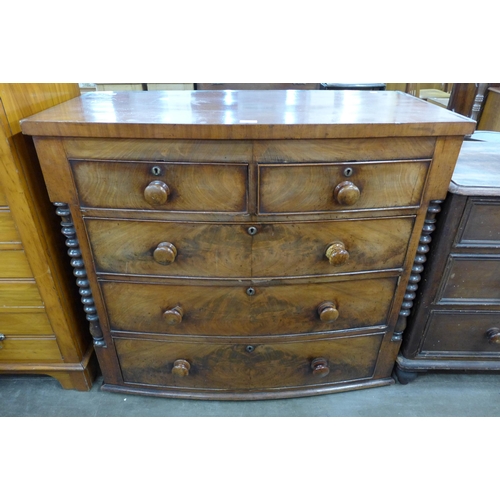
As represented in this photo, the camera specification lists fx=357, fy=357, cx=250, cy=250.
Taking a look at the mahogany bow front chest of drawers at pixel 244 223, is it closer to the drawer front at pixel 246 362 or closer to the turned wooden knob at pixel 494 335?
the drawer front at pixel 246 362

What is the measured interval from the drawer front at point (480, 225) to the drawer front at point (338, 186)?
0.62 feet

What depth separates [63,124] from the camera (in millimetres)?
842

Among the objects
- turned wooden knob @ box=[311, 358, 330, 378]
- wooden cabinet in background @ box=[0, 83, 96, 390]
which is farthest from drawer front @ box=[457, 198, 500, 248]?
wooden cabinet in background @ box=[0, 83, 96, 390]

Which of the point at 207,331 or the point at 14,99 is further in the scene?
the point at 207,331

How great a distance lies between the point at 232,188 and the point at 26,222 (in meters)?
0.61

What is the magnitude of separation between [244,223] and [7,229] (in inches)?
27.2

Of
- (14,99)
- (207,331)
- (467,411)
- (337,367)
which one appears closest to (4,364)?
(207,331)

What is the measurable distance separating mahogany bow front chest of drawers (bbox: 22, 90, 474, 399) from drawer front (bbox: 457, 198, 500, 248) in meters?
0.14

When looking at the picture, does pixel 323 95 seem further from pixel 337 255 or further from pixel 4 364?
pixel 4 364

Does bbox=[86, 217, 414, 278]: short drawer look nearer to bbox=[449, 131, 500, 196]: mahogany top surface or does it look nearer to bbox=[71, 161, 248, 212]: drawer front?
bbox=[71, 161, 248, 212]: drawer front

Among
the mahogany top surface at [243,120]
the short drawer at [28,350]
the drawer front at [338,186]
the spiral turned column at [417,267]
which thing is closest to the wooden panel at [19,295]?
the short drawer at [28,350]

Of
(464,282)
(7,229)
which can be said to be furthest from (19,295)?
(464,282)

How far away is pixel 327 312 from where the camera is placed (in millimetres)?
1085

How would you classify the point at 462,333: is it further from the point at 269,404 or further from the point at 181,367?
the point at 181,367
